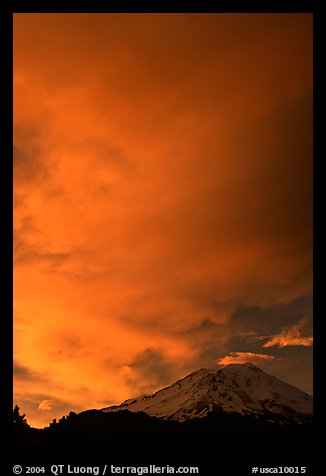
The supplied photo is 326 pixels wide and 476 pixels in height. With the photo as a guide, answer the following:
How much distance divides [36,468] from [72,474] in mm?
3836
